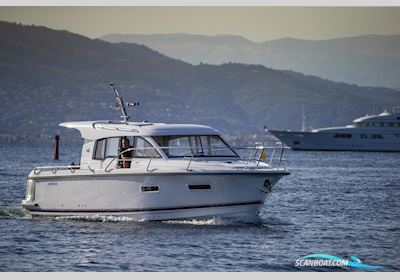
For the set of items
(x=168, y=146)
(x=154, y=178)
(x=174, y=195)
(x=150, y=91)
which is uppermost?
(x=150, y=91)

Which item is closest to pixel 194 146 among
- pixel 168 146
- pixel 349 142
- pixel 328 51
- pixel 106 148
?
pixel 168 146

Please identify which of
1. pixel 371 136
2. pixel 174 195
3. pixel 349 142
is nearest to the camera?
pixel 174 195

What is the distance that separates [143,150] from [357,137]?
72423 millimetres

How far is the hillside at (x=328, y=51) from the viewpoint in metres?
30.7

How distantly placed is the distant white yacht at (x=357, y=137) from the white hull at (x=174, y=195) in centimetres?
6998

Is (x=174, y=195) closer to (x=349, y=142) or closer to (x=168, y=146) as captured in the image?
(x=168, y=146)

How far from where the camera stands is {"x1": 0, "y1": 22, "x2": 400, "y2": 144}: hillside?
5997 centimetres

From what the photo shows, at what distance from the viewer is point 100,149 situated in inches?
1024

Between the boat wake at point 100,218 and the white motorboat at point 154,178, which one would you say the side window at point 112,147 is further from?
the boat wake at point 100,218

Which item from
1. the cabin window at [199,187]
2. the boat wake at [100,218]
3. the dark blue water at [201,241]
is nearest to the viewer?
the dark blue water at [201,241]

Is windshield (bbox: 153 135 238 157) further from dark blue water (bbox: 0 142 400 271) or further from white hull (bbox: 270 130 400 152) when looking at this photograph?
white hull (bbox: 270 130 400 152)

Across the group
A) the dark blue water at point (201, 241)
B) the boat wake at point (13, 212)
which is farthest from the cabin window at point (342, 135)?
the boat wake at point (13, 212)

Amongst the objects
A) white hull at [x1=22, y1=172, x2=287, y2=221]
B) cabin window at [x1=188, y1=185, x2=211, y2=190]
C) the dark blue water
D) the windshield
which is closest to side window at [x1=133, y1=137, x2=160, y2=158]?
the windshield

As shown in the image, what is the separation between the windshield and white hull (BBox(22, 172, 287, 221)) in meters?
1.22
